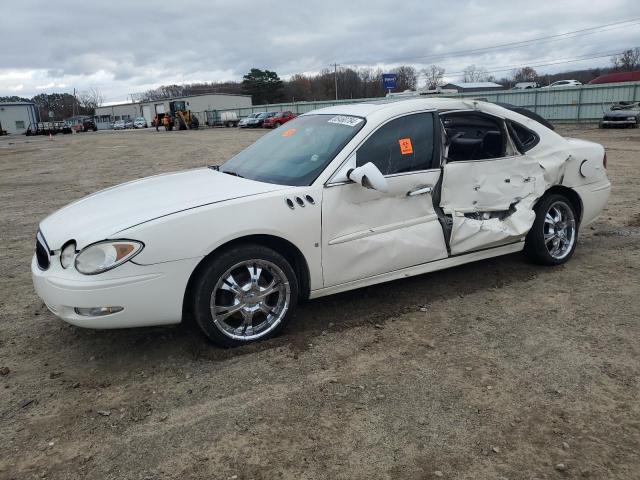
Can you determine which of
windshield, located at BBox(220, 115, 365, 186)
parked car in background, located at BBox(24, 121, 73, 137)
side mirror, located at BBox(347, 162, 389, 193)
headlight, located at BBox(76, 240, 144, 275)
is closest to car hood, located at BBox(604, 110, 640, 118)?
windshield, located at BBox(220, 115, 365, 186)

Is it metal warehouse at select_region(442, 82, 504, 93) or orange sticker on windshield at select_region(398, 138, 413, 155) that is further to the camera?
metal warehouse at select_region(442, 82, 504, 93)

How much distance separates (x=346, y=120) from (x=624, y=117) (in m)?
24.6

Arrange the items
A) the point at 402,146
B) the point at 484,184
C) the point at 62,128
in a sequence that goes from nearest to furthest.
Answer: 1. the point at 402,146
2. the point at 484,184
3. the point at 62,128

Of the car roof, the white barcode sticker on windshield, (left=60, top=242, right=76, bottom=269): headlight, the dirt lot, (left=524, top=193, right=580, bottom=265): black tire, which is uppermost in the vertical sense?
the car roof

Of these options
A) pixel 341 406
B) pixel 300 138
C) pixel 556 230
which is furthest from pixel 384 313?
pixel 556 230

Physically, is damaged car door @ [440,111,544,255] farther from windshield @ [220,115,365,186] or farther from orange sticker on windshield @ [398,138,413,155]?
windshield @ [220,115,365,186]

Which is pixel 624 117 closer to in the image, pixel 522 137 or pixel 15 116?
pixel 522 137

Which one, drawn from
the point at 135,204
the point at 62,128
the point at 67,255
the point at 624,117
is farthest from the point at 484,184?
the point at 62,128

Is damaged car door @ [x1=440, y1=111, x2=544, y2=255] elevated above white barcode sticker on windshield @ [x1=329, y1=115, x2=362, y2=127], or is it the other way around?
white barcode sticker on windshield @ [x1=329, y1=115, x2=362, y2=127]

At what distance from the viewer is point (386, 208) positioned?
403 cm

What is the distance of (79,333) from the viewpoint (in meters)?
3.99

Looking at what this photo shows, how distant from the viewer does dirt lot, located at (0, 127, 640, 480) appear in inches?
99.7

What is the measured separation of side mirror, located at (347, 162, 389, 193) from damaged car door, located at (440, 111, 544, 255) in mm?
867

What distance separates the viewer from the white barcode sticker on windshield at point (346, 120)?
13.7ft
